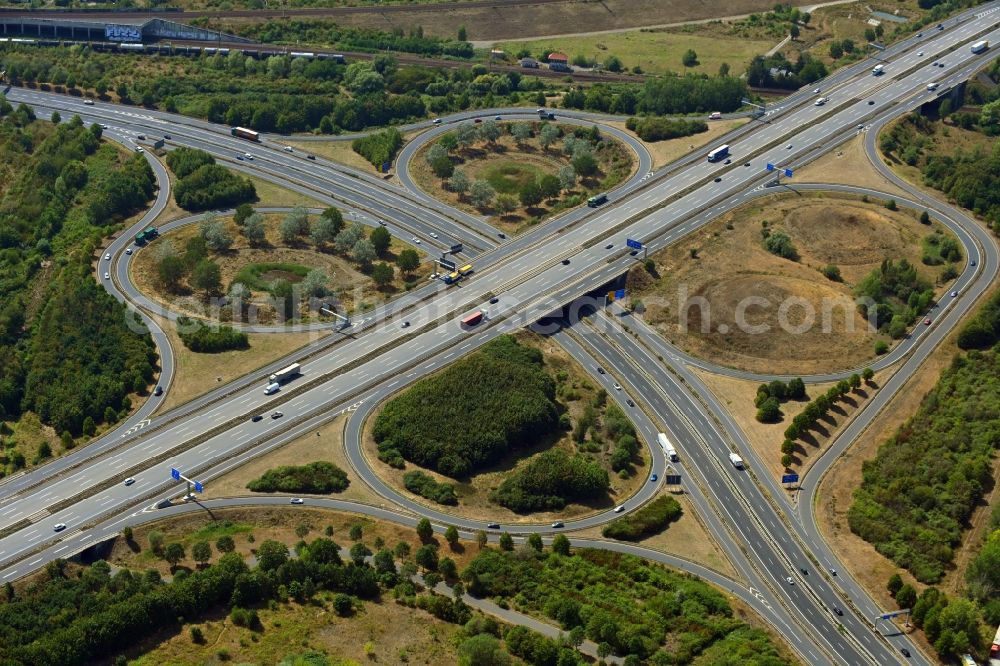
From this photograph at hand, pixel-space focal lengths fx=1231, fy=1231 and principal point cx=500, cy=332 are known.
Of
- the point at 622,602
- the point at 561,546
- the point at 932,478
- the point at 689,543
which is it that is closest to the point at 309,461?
the point at 561,546

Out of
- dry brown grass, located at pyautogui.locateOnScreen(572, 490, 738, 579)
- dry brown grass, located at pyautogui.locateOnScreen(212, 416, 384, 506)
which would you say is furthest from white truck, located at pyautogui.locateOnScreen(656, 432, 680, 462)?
dry brown grass, located at pyautogui.locateOnScreen(212, 416, 384, 506)

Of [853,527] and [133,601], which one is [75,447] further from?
[853,527]

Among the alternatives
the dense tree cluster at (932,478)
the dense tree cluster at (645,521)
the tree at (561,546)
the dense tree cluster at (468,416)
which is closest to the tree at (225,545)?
the dense tree cluster at (468,416)

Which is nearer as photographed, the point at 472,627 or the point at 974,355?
the point at 472,627

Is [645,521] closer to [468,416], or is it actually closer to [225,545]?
[468,416]

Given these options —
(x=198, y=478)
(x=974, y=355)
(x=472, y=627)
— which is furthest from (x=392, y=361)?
(x=974, y=355)
